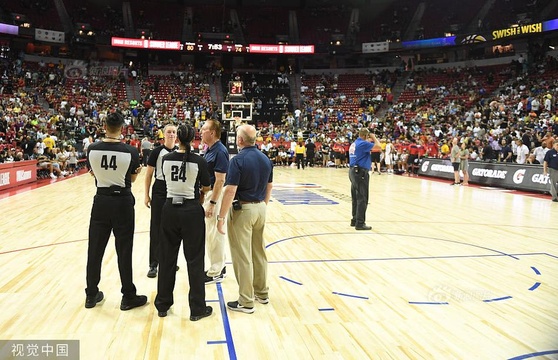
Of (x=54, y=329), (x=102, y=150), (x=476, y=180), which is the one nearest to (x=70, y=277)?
(x=54, y=329)

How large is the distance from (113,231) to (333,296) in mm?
2316

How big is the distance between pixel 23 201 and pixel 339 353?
10.7 m

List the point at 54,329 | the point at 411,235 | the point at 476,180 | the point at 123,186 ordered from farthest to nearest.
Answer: the point at 476,180
the point at 411,235
the point at 123,186
the point at 54,329

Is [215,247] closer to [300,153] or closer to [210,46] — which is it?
[300,153]

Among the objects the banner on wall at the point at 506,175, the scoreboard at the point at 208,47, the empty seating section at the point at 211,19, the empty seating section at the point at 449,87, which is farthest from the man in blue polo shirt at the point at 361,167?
the empty seating section at the point at 211,19

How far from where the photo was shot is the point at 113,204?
4227 mm

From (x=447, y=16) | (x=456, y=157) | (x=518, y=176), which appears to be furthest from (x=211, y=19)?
(x=518, y=176)

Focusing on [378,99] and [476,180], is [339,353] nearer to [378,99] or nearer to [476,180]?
[476,180]

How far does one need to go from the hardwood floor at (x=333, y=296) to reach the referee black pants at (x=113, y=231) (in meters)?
0.28

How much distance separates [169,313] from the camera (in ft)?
13.8

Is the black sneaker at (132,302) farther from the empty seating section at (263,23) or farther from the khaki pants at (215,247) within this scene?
the empty seating section at (263,23)

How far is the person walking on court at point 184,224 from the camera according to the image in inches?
157

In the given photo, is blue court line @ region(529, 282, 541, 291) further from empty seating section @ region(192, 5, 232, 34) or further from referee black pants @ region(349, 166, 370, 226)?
empty seating section @ region(192, 5, 232, 34)

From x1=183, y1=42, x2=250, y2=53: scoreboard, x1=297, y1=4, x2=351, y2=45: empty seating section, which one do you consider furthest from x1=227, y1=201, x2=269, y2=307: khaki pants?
x1=297, y1=4, x2=351, y2=45: empty seating section
